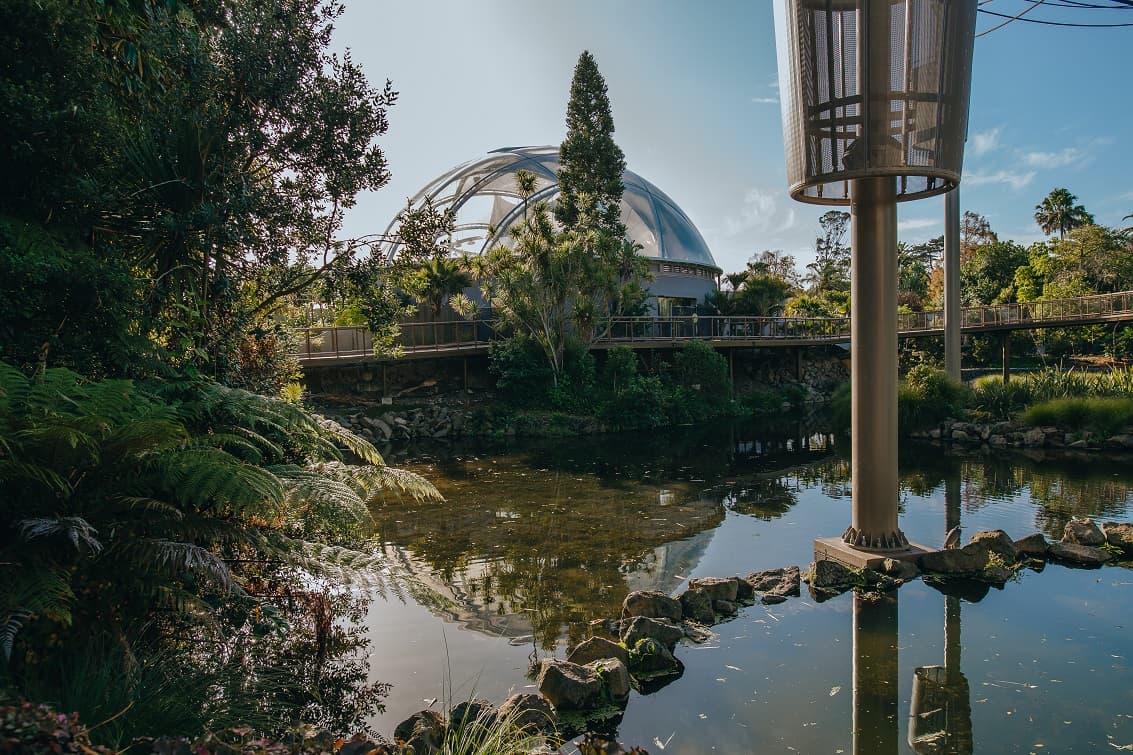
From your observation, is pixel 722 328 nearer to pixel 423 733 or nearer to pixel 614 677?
pixel 614 677

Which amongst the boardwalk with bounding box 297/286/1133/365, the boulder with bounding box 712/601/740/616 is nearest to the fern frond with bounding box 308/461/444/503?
the boulder with bounding box 712/601/740/616

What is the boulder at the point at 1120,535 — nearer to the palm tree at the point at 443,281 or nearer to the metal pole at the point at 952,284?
the metal pole at the point at 952,284

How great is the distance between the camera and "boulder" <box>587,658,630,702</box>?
14.4 ft

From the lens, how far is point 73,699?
2488 mm

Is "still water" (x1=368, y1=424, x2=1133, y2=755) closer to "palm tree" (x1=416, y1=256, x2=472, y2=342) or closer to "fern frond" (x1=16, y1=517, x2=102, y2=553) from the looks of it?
"fern frond" (x1=16, y1=517, x2=102, y2=553)

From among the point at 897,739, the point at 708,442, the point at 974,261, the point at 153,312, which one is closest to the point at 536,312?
the point at 708,442

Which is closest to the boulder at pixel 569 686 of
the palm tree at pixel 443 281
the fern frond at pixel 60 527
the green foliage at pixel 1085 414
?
the fern frond at pixel 60 527

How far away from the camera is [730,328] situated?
2912cm

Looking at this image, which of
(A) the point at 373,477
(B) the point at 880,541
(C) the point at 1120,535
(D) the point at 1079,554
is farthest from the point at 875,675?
(C) the point at 1120,535

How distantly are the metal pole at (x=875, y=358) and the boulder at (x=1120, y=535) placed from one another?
2.59m

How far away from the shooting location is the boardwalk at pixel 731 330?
18.9m

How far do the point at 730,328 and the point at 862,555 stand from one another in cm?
2319

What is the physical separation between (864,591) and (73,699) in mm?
5901

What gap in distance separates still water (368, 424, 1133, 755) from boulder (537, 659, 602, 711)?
0.86 feet
